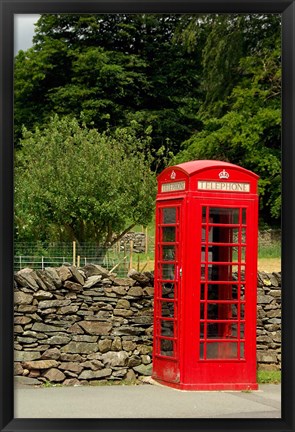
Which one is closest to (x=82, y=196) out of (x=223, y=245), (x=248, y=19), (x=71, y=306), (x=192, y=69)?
(x=71, y=306)

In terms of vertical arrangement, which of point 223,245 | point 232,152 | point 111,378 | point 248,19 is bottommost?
point 111,378

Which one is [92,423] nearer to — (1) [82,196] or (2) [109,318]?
(2) [109,318]

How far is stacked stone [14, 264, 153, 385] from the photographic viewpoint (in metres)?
9.14

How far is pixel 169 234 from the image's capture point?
8.47m

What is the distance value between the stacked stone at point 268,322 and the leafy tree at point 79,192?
6143 millimetres

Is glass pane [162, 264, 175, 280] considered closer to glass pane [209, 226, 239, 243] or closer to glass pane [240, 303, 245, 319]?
glass pane [209, 226, 239, 243]

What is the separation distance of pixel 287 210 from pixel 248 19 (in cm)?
2019

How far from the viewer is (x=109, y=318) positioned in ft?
30.9

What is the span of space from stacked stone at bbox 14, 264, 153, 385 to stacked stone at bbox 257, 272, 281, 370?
4.47 ft

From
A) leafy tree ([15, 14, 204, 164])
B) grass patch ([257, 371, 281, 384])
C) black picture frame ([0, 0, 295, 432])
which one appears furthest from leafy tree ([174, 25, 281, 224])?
black picture frame ([0, 0, 295, 432])

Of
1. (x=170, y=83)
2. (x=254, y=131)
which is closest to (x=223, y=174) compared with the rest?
(x=254, y=131)

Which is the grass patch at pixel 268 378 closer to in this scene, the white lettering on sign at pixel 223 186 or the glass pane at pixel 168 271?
the glass pane at pixel 168 271

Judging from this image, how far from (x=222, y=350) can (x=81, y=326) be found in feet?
5.79

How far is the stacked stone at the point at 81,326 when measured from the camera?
914 cm
